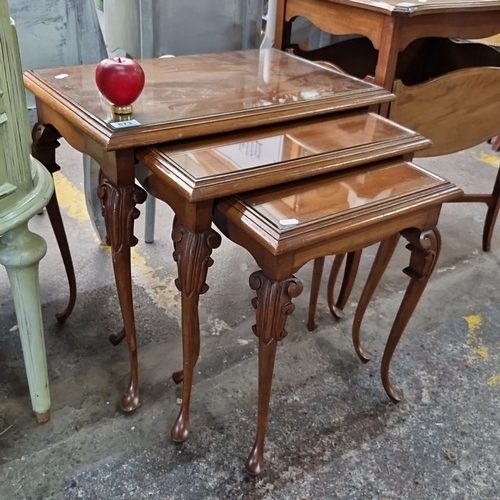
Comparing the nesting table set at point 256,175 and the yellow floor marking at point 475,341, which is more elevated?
the nesting table set at point 256,175

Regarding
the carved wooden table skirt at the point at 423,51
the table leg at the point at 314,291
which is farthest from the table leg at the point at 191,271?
the carved wooden table skirt at the point at 423,51

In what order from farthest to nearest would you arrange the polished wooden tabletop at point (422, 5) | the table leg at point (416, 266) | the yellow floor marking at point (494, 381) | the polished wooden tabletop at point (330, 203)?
1. the yellow floor marking at point (494, 381)
2. the polished wooden tabletop at point (422, 5)
3. the table leg at point (416, 266)
4. the polished wooden tabletop at point (330, 203)

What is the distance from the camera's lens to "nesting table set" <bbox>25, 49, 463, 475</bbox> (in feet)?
3.22

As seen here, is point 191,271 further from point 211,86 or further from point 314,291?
point 314,291

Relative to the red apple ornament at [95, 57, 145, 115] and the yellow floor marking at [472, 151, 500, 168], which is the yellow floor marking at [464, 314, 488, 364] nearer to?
the red apple ornament at [95, 57, 145, 115]

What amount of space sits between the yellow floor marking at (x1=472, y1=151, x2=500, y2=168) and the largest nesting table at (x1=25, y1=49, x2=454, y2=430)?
1.68 metres

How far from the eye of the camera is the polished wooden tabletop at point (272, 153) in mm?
989

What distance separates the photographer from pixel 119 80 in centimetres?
103

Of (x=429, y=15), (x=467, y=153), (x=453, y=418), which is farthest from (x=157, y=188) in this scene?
(x=467, y=153)

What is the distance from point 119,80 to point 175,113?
14 cm

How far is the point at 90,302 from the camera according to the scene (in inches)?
66.6

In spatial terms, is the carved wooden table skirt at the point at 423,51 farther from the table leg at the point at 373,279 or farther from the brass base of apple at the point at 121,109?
the brass base of apple at the point at 121,109

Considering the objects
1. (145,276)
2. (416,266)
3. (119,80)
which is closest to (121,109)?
(119,80)

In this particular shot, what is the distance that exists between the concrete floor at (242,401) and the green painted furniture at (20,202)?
16cm
